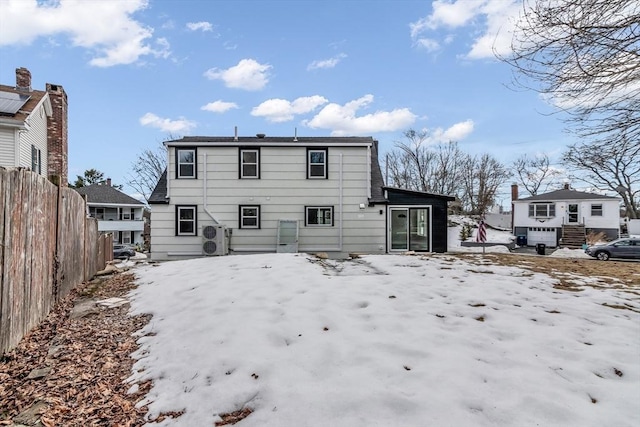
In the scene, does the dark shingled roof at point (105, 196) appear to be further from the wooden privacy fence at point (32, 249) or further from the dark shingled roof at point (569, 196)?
the dark shingled roof at point (569, 196)

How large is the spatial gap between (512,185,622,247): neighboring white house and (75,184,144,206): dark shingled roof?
34.5 meters

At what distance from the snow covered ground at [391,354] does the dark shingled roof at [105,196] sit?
31541 millimetres

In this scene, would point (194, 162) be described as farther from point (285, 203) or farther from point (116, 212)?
point (116, 212)

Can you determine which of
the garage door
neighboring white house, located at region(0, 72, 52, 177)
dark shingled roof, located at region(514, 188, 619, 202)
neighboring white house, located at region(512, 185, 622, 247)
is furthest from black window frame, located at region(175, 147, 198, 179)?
dark shingled roof, located at region(514, 188, 619, 202)

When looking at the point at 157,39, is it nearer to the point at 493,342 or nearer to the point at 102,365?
the point at 102,365

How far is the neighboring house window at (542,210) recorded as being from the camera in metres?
26.1

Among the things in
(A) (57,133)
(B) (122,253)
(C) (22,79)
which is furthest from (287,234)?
(B) (122,253)

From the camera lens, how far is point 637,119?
4922mm

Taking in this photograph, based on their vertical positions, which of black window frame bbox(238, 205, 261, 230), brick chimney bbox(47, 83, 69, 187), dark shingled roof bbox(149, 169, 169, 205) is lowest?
black window frame bbox(238, 205, 261, 230)

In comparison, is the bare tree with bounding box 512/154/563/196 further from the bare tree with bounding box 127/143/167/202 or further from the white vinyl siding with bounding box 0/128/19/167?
the white vinyl siding with bounding box 0/128/19/167

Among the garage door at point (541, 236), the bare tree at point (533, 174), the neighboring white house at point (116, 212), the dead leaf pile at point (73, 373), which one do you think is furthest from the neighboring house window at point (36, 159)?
the bare tree at point (533, 174)

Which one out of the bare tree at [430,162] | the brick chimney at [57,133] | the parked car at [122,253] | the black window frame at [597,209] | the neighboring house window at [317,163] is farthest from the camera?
the bare tree at [430,162]

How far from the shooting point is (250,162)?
12.8 m

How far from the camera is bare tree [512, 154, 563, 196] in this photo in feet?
120
